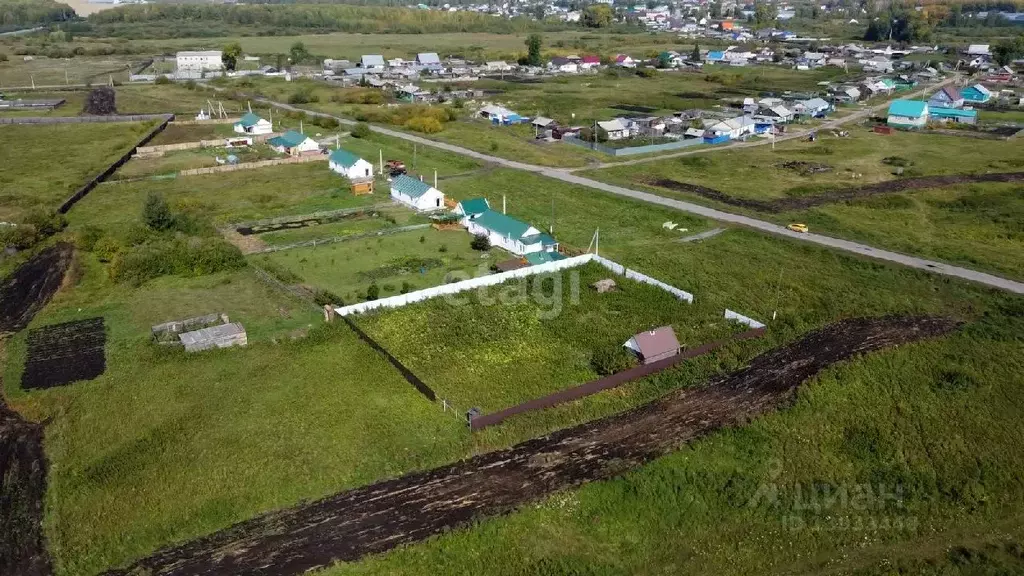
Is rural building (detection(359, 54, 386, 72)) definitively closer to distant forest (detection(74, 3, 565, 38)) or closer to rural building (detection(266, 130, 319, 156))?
rural building (detection(266, 130, 319, 156))

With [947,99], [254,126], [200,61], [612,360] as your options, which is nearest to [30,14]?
[200,61]

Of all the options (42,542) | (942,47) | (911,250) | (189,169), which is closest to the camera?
(42,542)

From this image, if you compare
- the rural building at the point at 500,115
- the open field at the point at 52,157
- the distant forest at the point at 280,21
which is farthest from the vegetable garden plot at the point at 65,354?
the distant forest at the point at 280,21

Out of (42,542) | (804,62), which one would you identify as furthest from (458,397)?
(804,62)

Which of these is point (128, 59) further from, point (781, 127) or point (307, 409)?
point (307, 409)

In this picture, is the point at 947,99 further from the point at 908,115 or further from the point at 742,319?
the point at 742,319

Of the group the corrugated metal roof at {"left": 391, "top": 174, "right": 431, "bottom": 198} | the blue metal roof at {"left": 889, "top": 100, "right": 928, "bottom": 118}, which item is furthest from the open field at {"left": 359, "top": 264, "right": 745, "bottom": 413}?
the blue metal roof at {"left": 889, "top": 100, "right": 928, "bottom": 118}
